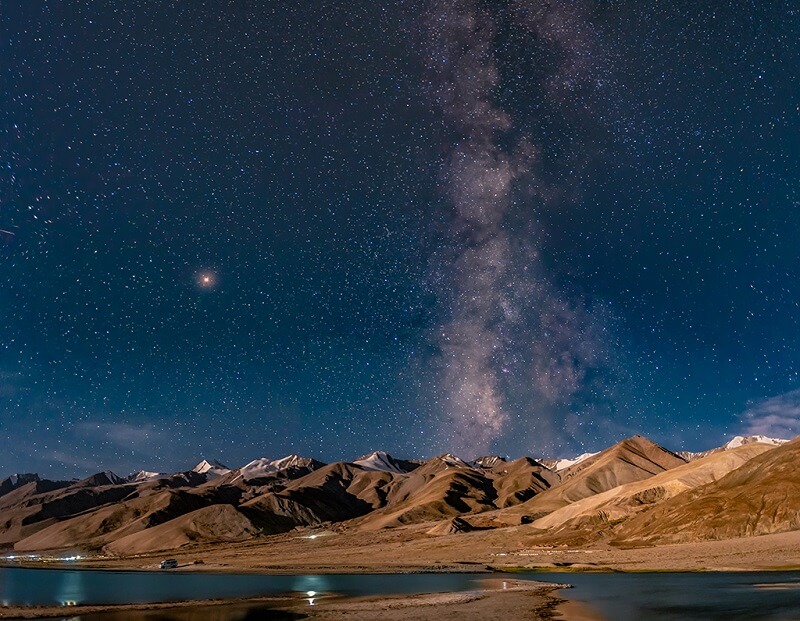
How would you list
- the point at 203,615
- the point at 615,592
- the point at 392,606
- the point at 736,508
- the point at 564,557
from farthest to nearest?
the point at 736,508
the point at 564,557
the point at 615,592
the point at 392,606
the point at 203,615

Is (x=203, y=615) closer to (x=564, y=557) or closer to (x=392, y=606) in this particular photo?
(x=392, y=606)

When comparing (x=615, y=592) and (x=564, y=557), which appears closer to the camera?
(x=615, y=592)

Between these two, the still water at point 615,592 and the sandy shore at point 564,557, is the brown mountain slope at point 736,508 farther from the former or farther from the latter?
the still water at point 615,592

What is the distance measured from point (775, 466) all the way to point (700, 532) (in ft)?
130

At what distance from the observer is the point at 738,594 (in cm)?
5662

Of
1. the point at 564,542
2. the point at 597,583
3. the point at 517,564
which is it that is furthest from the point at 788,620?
the point at 564,542

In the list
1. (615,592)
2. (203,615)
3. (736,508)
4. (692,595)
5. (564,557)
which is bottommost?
(564,557)

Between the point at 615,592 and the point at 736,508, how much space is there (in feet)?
341

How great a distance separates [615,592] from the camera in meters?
65.4

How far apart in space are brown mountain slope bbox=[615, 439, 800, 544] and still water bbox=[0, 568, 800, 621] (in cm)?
6531

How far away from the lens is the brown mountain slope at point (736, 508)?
137 m

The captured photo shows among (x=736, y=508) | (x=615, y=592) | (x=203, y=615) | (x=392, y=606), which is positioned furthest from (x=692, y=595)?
(x=736, y=508)

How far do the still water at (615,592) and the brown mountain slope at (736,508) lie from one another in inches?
2571

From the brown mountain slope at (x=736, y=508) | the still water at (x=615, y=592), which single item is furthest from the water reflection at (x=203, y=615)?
the brown mountain slope at (x=736, y=508)
